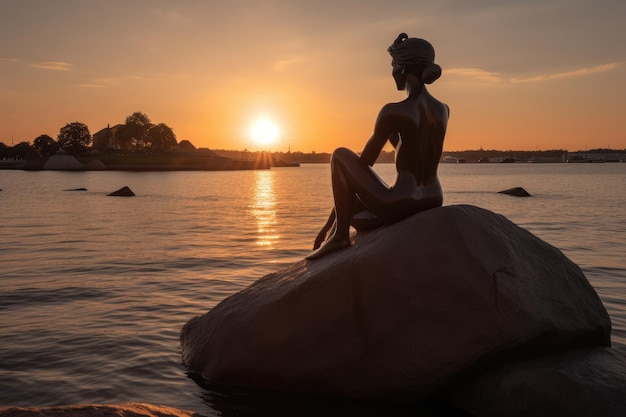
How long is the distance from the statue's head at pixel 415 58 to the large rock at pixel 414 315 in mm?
1671

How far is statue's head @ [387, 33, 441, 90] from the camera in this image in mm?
6852

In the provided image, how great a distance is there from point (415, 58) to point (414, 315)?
9.98 feet

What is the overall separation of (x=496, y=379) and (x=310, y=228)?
21.4 meters

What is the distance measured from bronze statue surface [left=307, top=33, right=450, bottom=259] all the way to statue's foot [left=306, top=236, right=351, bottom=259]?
0.04 ft

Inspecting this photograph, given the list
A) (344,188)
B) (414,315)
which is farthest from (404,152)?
(414,315)

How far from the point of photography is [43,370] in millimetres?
7441

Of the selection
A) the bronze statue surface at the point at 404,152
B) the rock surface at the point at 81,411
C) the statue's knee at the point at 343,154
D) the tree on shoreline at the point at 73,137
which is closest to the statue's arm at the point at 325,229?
the bronze statue surface at the point at 404,152

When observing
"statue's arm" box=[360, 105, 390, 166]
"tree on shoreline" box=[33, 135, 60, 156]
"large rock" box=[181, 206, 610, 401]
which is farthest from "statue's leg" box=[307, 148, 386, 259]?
"tree on shoreline" box=[33, 135, 60, 156]

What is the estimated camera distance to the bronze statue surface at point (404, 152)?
22.4ft

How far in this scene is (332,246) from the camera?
23.6 feet

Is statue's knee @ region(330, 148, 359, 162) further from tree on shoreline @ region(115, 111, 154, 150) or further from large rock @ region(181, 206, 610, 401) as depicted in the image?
tree on shoreline @ region(115, 111, 154, 150)

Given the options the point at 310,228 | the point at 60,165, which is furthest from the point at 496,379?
the point at 60,165

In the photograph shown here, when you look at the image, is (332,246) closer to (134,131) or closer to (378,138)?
(378,138)

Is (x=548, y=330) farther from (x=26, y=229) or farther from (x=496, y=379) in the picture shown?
(x=26, y=229)
